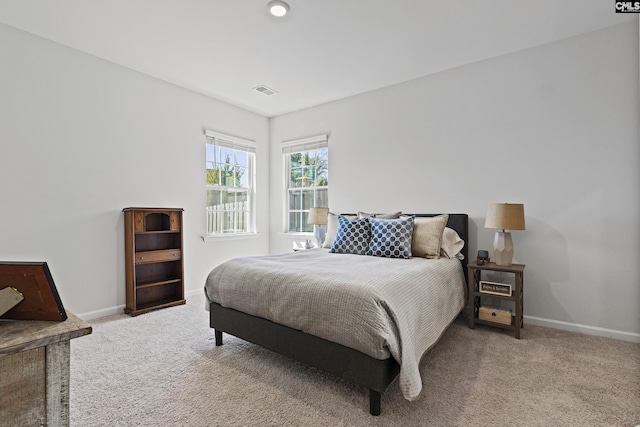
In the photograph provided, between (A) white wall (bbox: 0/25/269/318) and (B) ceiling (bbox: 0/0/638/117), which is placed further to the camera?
(A) white wall (bbox: 0/25/269/318)

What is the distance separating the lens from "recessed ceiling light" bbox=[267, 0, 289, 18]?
2.41 m

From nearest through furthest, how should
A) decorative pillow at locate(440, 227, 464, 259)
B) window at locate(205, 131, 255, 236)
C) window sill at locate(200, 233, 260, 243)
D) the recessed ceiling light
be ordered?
the recessed ceiling light
decorative pillow at locate(440, 227, 464, 259)
window sill at locate(200, 233, 260, 243)
window at locate(205, 131, 255, 236)

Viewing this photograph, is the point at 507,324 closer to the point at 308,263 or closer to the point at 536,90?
the point at 308,263

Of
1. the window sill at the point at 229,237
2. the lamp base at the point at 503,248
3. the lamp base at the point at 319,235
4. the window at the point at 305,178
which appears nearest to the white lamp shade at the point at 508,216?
the lamp base at the point at 503,248

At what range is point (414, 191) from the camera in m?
3.79

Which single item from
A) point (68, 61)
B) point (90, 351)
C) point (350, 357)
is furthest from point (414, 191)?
point (68, 61)

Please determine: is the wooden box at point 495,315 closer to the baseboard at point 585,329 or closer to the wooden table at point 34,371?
the baseboard at point 585,329

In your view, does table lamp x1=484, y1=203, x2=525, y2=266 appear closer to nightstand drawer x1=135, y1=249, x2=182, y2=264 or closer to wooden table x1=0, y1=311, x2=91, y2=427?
wooden table x1=0, y1=311, x2=91, y2=427

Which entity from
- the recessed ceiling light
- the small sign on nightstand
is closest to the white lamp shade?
the small sign on nightstand

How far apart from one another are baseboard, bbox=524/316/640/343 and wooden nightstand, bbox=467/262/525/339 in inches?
9.4

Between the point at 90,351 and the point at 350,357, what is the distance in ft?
6.92

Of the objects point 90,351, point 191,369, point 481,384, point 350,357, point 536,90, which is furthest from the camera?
point 536,90

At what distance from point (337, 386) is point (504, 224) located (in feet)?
6.73

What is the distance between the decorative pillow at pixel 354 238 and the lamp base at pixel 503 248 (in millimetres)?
1211
